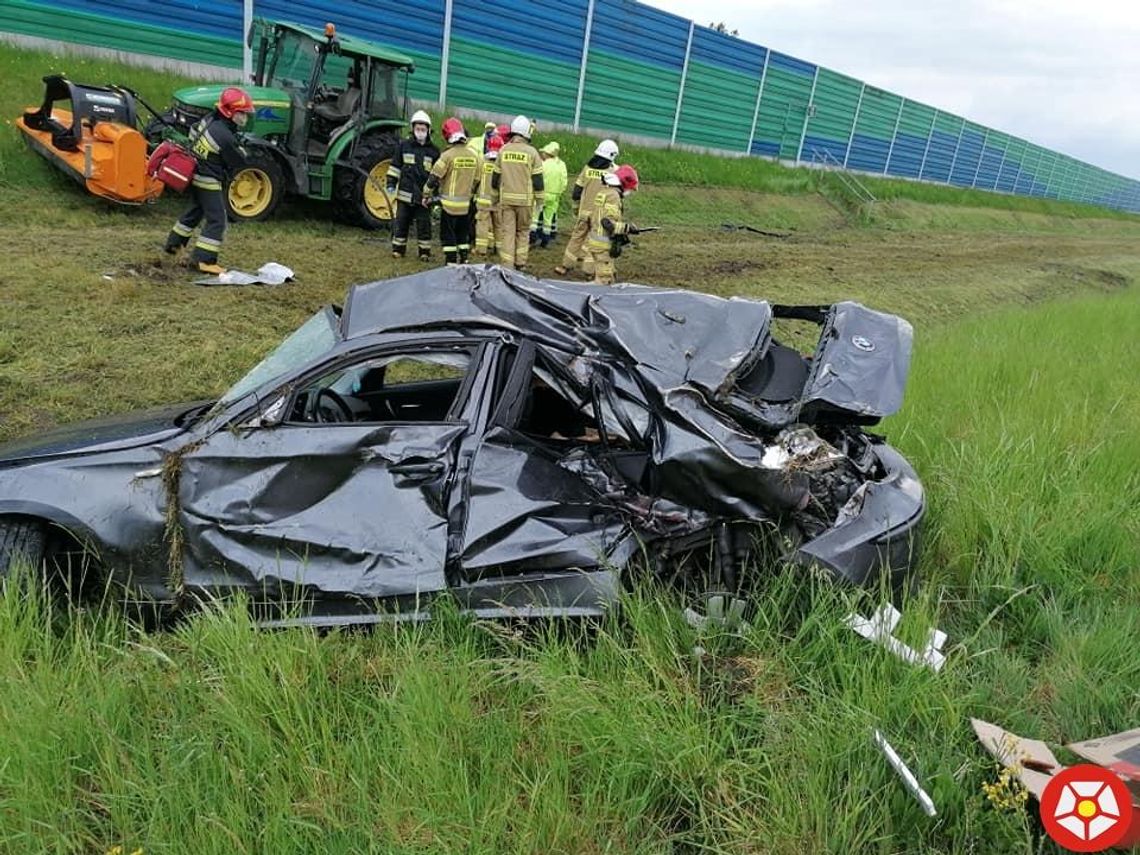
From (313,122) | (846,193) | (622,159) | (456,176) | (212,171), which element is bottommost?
(212,171)

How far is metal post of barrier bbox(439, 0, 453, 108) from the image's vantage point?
15484 mm

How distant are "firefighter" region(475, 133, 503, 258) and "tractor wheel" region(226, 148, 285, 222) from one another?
241 cm

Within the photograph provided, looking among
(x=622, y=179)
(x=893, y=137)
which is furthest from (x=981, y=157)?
(x=622, y=179)

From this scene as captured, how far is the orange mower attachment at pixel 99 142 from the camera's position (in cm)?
880

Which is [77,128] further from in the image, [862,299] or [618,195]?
[862,299]

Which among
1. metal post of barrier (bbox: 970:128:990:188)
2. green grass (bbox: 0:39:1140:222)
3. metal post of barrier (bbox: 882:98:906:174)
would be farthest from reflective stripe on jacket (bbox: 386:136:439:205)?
metal post of barrier (bbox: 970:128:990:188)

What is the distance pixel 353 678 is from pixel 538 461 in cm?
102

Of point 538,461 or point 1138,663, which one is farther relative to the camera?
point 538,461

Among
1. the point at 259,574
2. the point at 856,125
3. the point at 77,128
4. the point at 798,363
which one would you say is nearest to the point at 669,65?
the point at 856,125

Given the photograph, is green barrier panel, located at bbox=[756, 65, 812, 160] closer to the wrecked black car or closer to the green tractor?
the green tractor

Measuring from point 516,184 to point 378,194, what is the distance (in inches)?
94.2

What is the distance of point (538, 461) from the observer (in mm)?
3168

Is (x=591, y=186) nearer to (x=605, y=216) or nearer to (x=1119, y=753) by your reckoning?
(x=605, y=216)

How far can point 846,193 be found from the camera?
2339cm
